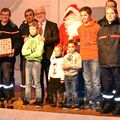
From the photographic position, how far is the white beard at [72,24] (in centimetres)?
655

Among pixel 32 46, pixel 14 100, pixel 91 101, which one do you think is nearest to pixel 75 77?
pixel 91 101

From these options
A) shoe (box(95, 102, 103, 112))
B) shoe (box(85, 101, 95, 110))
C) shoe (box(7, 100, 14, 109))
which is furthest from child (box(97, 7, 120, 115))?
shoe (box(7, 100, 14, 109))

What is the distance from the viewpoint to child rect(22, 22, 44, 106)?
21.2ft

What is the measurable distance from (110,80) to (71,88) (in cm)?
73

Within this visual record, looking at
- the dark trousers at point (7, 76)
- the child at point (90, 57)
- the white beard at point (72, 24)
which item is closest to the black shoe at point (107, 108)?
the child at point (90, 57)

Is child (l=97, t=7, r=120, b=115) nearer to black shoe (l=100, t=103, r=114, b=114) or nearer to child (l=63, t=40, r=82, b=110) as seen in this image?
black shoe (l=100, t=103, r=114, b=114)

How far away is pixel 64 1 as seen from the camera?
845 cm

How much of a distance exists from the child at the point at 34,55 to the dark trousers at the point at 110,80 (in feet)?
3.72

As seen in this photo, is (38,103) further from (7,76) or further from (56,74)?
(7,76)

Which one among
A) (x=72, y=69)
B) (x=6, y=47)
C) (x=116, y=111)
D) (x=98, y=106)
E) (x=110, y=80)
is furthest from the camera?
(x=6, y=47)

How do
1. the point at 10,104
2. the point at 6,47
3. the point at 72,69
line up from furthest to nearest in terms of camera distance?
the point at 6,47 → the point at 10,104 → the point at 72,69

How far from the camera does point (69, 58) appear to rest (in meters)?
6.22

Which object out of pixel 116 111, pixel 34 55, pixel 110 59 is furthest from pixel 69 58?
pixel 116 111

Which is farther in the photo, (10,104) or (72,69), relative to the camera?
(10,104)
